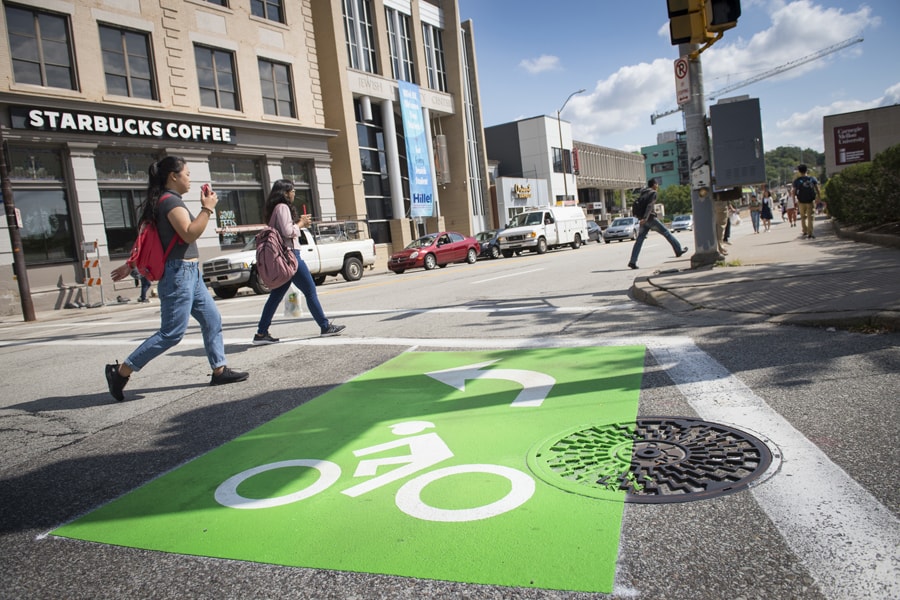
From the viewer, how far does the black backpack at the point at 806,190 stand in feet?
50.0

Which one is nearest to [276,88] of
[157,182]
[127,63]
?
[127,63]

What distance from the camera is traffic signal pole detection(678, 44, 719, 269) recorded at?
31.3 ft

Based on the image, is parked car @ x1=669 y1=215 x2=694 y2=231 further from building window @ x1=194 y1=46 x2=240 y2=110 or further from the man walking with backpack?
building window @ x1=194 y1=46 x2=240 y2=110

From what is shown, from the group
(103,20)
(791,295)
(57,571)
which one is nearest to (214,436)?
(57,571)

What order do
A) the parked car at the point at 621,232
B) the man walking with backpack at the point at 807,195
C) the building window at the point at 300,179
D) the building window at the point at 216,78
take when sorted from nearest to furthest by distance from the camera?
1. the man walking with backpack at the point at 807,195
2. the building window at the point at 216,78
3. the building window at the point at 300,179
4. the parked car at the point at 621,232

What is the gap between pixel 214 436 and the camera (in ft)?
13.5

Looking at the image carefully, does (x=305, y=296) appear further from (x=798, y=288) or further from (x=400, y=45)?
(x=400, y=45)

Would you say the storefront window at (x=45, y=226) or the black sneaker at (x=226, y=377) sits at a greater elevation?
the storefront window at (x=45, y=226)

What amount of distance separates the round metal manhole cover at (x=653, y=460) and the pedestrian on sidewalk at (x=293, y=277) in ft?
15.4

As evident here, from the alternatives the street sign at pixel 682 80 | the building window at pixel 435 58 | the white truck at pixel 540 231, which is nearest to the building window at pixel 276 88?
the white truck at pixel 540 231

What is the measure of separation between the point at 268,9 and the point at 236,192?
29.2ft

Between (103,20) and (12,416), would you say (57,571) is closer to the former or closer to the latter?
(12,416)

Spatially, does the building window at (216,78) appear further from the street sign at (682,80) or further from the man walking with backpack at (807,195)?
the man walking with backpack at (807,195)

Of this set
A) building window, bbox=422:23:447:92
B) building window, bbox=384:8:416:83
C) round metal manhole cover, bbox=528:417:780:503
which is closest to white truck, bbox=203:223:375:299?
round metal manhole cover, bbox=528:417:780:503
